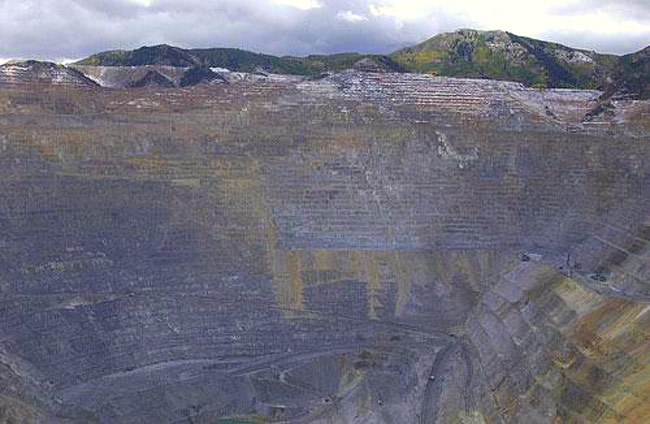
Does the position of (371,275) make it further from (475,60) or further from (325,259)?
(475,60)

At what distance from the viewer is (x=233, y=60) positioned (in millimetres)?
64375

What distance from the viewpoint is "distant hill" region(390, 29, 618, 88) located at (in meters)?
62.0

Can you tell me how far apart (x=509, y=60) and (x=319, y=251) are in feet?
124

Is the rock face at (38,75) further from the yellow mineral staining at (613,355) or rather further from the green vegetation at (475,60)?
the yellow mineral staining at (613,355)

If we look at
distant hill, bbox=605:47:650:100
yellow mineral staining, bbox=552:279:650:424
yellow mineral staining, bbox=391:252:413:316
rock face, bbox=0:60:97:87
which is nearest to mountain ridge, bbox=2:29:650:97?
distant hill, bbox=605:47:650:100

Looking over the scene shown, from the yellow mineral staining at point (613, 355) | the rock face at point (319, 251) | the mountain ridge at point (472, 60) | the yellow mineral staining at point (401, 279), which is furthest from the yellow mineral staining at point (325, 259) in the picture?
the mountain ridge at point (472, 60)

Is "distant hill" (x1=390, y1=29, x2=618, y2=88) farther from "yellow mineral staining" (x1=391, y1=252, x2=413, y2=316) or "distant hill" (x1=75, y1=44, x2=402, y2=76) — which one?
"yellow mineral staining" (x1=391, y1=252, x2=413, y2=316)

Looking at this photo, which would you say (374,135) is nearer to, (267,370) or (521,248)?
(521,248)

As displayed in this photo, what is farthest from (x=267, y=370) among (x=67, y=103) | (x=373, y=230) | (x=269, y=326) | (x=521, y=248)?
(x=67, y=103)

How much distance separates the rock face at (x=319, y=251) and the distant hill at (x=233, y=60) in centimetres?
1349

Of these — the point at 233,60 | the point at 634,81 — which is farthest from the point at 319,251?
the point at 233,60

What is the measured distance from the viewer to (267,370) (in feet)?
101

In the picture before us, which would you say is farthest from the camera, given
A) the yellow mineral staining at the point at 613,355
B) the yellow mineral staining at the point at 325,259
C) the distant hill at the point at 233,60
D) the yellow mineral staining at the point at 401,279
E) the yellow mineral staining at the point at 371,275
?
the distant hill at the point at 233,60

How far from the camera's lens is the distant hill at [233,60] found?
2019 inches
